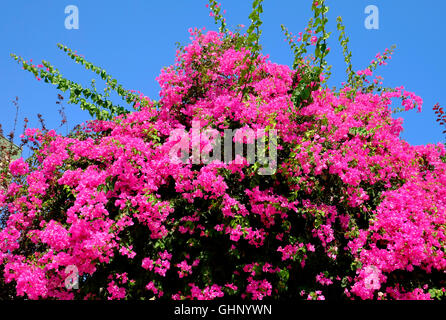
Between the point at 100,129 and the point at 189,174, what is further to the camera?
the point at 100,129

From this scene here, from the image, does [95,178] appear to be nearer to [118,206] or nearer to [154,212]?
[118,206]

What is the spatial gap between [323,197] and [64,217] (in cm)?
416

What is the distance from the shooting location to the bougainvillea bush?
180 inches

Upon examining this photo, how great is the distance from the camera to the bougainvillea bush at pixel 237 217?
4578mm

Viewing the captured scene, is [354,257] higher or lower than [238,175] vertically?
lower

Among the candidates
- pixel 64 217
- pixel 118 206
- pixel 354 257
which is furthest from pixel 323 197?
pixel 64 217

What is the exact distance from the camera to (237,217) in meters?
4.55

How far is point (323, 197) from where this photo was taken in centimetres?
507

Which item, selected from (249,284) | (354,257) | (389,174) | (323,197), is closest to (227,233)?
(249,284)

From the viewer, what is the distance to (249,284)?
182 inches
